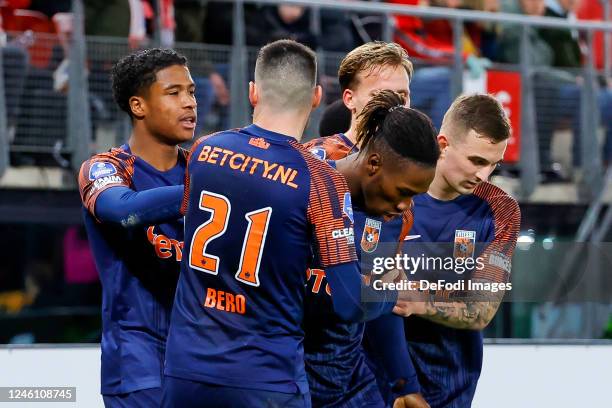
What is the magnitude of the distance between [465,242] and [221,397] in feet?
4.97

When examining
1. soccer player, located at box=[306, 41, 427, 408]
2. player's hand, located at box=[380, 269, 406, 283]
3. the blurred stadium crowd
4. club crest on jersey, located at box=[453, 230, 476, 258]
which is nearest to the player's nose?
soccer player, located at box=[306, 41, 427, 408]

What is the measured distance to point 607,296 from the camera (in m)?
8.29

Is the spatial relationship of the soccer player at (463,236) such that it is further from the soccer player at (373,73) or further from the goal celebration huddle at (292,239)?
the soccer player at (373,73)

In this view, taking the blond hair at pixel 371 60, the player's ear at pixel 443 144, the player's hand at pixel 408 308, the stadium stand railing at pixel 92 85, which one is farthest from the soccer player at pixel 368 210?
the stadium stand railing at pixel 92 85

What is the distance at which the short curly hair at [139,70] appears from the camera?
517 centimetres

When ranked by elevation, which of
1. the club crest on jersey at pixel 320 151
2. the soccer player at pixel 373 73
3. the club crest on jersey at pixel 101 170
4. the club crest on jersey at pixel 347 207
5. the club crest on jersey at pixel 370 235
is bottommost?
the club crest on jersey at pixel 370 235

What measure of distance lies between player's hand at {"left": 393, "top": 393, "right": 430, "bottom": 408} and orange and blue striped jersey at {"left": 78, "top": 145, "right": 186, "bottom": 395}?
37.0 inches

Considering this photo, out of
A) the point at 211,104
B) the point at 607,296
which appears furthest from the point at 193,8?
the point at 607,296

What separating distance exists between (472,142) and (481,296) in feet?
2.01

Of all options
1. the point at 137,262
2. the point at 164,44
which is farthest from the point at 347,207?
the point at 164,44

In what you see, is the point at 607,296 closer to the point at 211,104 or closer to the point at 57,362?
the point at 211,104

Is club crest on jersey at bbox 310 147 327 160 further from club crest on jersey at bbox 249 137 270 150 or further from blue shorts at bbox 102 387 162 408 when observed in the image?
blue shorts at bbox 102 387 162 408

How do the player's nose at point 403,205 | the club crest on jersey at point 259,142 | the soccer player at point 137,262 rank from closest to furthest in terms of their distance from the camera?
1. the club crest on jersey at point 259,142
2. the player's nose at point 403,205
3. the soccer player at point 137,262

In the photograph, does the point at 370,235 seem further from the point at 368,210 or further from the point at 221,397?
the point at 221,397
